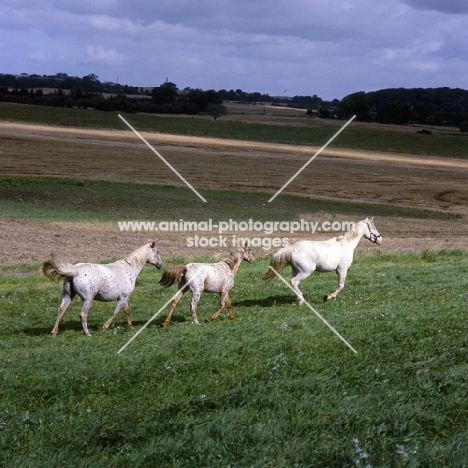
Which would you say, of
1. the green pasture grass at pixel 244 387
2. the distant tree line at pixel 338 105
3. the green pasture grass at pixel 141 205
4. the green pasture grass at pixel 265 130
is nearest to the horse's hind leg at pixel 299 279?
the green pasture grass at pixel 244 387

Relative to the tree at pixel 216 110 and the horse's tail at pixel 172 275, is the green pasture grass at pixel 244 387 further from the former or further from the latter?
the tree at pixel 216 110

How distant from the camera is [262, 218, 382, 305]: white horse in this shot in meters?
16.8

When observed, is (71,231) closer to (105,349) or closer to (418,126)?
(105,349)

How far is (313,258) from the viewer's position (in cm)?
1697

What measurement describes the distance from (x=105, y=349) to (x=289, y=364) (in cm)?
334

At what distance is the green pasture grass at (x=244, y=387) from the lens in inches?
318

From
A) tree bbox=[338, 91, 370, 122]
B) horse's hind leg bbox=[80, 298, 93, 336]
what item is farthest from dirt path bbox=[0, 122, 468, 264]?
tree bbox=[338, 91, 370, 122]

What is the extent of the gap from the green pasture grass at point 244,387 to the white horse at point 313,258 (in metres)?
0.71

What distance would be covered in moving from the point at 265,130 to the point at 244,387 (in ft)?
295

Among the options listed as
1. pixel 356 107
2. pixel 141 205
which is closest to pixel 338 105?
pixel 356 107

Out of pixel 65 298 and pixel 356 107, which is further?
Answer: pixel 356 107

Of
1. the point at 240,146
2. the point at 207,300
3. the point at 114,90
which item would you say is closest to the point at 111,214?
the point at 207,300

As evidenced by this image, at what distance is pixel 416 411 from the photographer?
8.84 m

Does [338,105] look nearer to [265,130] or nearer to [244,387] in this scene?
[265,130]
